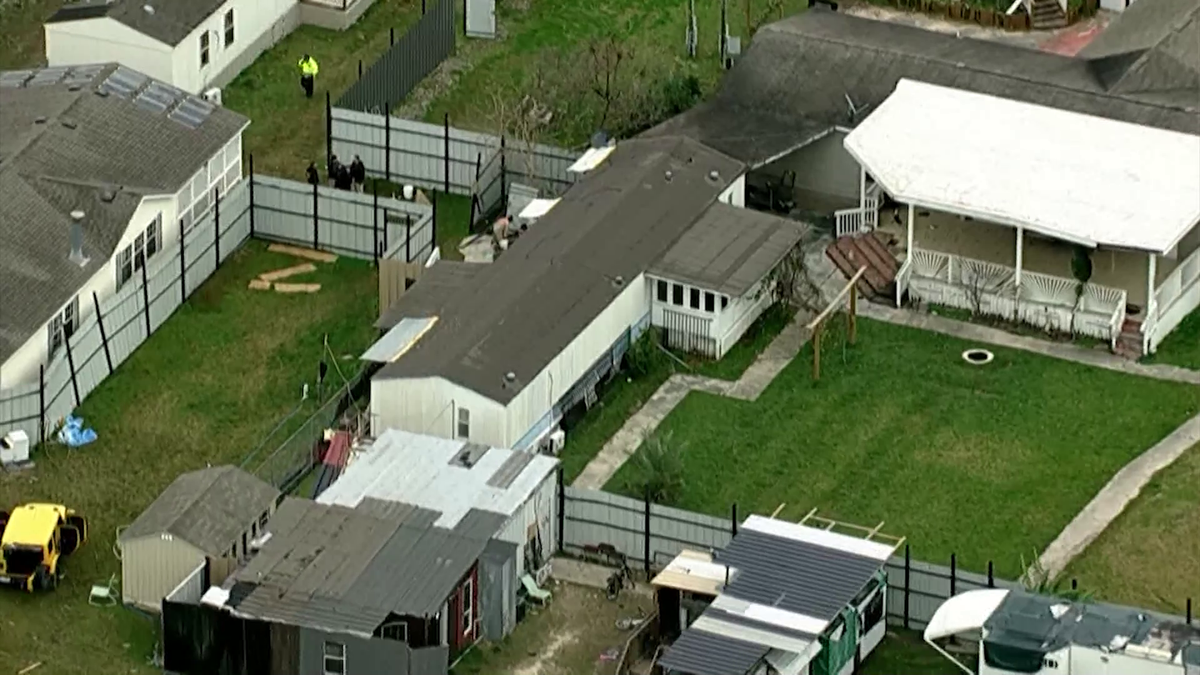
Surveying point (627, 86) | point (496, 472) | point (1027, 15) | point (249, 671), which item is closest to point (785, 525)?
point (496, 472)

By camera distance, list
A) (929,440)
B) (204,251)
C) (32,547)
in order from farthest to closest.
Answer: (204,251), (929,440), (32,547)

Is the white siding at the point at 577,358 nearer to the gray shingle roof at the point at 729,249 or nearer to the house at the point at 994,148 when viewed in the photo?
the gray shingle roof at the point at 729,249

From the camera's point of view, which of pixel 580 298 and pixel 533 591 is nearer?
pixel 533 591

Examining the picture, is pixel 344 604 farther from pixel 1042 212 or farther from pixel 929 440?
pixel 1042 212

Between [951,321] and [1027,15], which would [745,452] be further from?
[1027,15]

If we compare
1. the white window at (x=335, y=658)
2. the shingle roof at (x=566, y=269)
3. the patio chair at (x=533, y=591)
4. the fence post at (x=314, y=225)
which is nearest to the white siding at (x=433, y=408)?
the shingle roof at (x=566, y=269)

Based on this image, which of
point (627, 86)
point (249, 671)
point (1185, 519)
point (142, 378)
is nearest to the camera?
point (249, 671)

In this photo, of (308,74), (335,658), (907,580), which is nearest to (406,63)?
(308,74)
